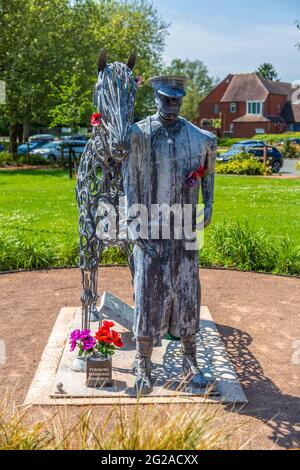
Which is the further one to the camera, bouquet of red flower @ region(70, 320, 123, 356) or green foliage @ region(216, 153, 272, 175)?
green foliage @ region(216, 153, 272, 175)

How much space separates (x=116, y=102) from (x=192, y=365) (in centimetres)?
241

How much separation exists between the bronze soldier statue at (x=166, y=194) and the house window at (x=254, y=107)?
6103 centimetres

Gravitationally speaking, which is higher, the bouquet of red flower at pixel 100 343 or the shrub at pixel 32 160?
the shrub at pixel 32 160

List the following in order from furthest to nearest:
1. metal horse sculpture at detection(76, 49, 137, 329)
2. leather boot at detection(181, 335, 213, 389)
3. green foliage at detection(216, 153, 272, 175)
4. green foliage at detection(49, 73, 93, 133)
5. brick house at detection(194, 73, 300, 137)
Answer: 1. brick house at detection(194, 73, 300, 137)
2. green foliage at detection(49, 73, 93, 133)
3. green foliage at detection(216, 153, 272, 175)
4. leather boot at detection(181, 335, 213, 389)
5. metal horse sculpture at detection(76, 49, 137, 329)

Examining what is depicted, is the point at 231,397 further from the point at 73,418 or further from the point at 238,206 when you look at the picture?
the point at 238,206

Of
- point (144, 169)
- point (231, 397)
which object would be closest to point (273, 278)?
point (231, 397)

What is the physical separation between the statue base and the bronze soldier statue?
29 cm

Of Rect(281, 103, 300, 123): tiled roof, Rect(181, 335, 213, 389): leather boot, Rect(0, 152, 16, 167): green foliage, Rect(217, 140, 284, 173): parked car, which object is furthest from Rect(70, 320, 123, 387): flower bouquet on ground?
Rect(281, 103, 300, 123): tiled roof

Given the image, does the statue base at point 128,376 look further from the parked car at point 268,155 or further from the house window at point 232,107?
the house window at point 232,107

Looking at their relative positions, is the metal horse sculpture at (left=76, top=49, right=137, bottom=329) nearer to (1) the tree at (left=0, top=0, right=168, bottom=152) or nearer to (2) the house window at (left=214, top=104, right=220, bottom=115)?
(1) the tree at (left=0, top=0, right=168, bottom=152)

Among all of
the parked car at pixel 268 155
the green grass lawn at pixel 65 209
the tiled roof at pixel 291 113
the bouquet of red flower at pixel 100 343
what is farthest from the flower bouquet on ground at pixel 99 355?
the tiled roof at pixel 291 113

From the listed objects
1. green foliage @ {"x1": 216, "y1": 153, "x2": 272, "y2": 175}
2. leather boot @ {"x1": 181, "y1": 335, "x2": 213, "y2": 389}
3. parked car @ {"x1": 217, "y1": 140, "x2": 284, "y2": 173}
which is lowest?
leather boot @ {"x1": 181, "y1": 335, "x2": 213, "y2": 389}

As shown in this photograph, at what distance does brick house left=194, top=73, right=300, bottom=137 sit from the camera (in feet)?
208

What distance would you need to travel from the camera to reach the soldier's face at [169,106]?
486 centimetres
